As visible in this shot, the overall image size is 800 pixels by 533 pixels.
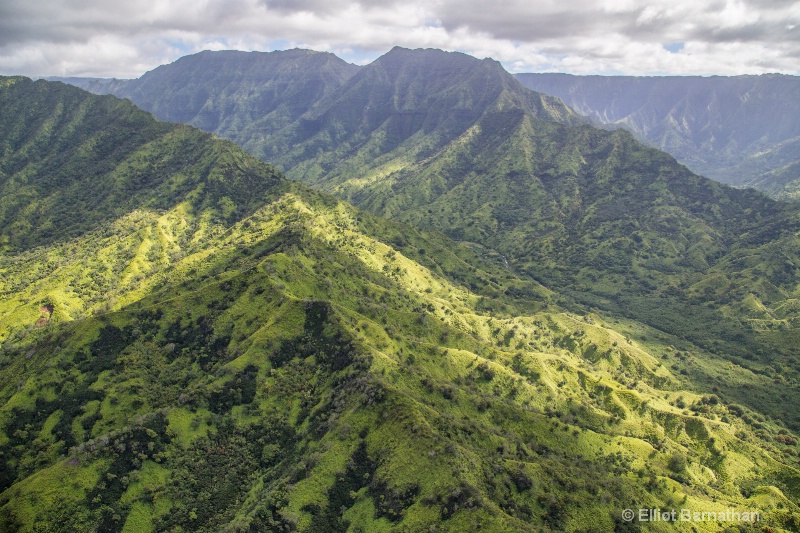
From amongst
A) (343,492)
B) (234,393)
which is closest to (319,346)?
(234,393)

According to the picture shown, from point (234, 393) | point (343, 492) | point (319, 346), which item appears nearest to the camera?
point (343, 492)

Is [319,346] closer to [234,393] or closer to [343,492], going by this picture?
[234,393]

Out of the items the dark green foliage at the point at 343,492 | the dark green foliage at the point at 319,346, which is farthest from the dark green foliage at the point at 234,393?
the dark green foliage at the point at 343,492

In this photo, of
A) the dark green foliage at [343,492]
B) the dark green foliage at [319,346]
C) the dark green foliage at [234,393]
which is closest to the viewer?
the dark green foliage at [343,492]

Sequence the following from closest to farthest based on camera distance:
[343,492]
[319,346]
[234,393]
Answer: [343,492] < [234,393] < [319,346]

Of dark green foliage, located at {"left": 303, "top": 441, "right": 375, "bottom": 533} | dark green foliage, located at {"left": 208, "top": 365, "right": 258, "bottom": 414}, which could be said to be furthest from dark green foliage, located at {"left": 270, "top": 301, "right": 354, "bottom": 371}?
dark green foliage, located at {"left": 303, "top": 441, "right": 375, "bottom": 533}

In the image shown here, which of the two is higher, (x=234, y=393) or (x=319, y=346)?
(x=319, y=346)

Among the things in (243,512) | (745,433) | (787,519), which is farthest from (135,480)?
(745,433)

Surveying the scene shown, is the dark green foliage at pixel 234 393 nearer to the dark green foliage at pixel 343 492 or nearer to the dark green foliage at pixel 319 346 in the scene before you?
the dark green foliage at pixel 319 346

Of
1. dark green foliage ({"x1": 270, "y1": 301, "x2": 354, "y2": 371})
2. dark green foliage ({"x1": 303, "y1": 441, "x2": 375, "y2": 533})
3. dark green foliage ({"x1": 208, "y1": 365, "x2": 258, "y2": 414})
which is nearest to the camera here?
dark green foliage ({"x1": 303, "y1": 441, "x2": 375, "y2": 533})

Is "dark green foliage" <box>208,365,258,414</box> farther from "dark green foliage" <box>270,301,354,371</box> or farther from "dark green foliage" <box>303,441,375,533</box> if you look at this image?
"dark green foliage" <box>303,441,375,533</box>

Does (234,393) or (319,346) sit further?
(319,346)
